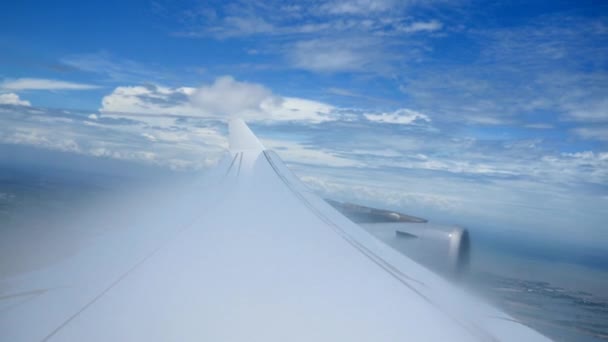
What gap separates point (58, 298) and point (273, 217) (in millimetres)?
2023

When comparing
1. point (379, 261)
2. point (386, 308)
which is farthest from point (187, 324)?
point (379, 261)

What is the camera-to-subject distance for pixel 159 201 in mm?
4855

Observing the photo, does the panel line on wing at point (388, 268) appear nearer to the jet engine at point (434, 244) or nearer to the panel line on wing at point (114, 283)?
the panel line on wing at point (114, 283)

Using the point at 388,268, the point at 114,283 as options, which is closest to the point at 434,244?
the point at 388,268

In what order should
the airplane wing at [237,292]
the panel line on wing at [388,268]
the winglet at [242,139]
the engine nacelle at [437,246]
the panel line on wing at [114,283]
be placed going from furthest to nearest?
1. the winglet at [242,139]
2. the engine nacelle at [437,246]
3. the panel line on wing at [388,268]
4. the airplane wing at [237,292]
5. the panel line on wing at [114,283]

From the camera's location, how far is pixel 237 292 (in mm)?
1979

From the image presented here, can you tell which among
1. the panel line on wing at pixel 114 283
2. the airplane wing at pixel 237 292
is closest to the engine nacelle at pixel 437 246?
the airplane wing at pixel 237 292

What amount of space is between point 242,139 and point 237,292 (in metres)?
6.84

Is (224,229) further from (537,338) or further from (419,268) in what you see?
(537,338)

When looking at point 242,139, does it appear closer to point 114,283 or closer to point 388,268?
point 388,268

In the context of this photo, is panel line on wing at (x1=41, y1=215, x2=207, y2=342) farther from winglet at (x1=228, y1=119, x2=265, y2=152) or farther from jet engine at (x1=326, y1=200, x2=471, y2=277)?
winglet at (x1=228, y1=119, x2=265, y2=152)

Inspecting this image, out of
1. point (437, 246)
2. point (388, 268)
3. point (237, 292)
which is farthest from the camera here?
point (437, 246)

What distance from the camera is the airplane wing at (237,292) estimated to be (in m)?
1.62

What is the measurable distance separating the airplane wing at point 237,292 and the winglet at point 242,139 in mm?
4867
